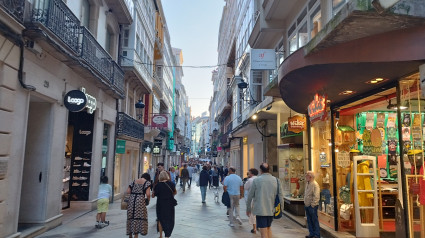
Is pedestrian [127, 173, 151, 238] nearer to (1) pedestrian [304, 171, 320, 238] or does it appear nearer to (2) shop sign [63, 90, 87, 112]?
(2) shop sign [63, 90, 87, 112]

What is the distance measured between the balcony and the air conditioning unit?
4.2 inches

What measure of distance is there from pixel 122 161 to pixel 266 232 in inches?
535

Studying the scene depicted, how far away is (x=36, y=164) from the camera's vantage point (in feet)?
30.0

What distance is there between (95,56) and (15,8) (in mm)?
5107

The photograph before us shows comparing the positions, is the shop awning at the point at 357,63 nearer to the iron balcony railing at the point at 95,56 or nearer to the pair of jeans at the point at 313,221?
the pair of jeans at the point at 313,221

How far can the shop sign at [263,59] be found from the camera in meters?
13.8

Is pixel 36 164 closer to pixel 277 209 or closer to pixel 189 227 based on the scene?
pixel 189 227

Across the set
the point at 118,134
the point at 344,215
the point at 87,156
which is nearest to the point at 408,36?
the point at 344,215

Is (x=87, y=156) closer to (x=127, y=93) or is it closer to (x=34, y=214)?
(x=34, y=214)

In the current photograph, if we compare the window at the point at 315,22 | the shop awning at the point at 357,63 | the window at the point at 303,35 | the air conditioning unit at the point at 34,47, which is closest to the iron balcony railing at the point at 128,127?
the air conditioning unit at the point at 34,47

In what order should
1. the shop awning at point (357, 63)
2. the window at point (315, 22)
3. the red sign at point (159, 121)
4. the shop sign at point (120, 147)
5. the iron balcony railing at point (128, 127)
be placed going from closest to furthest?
1. the shop awning at point (357, 63)
2. the window at point (315, 22)
3. the shop sign at point (120, 147)
4. the iron balcony railing at point (128, 127)
5. the red sign at point (159, 121)

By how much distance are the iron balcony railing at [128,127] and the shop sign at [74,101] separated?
7095 millimetres

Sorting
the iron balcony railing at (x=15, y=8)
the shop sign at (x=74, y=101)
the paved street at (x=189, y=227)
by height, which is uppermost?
the iron balcony railing at (x=15, y=8)

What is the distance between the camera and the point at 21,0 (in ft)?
23.3
